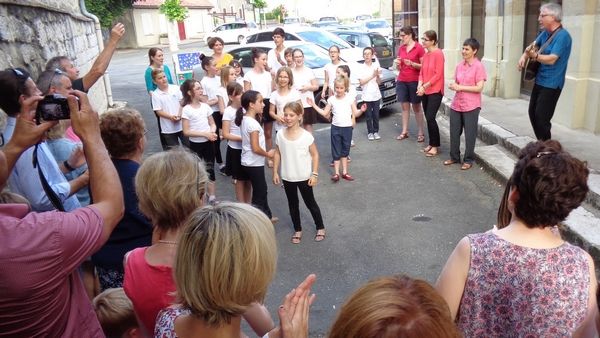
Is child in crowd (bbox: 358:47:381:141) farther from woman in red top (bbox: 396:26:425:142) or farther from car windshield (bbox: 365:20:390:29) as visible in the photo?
car windshield (bbox: 365:20:390:29)

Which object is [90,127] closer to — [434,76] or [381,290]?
[381,290]

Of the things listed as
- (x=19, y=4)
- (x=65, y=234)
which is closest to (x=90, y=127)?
(x=65, y=234)

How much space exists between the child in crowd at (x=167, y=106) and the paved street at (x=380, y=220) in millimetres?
989

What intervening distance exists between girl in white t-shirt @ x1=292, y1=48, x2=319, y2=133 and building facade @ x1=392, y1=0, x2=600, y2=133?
390cm

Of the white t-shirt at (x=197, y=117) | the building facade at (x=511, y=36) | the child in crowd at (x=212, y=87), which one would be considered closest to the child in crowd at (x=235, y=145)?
the white t-shirt at (x=197, y=117)

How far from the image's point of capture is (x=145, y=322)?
2.09 meters

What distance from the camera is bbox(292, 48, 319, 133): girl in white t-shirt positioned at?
7.39 meters

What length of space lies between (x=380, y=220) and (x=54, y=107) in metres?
3.83

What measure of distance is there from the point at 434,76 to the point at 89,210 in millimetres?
6209

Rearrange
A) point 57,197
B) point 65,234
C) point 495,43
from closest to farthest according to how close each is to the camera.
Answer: point 65,234 < point 57,197 < point 495,43

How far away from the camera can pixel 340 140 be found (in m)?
6.56

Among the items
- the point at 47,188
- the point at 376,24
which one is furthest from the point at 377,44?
the point at 47,188

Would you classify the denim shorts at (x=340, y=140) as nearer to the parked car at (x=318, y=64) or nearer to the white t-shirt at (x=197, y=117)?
the white t-shirt at (x=197, y=117)

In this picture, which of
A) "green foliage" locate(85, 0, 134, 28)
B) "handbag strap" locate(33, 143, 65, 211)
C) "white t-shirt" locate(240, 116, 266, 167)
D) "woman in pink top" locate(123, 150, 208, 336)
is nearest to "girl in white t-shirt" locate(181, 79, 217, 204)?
"white t-shirt" locate(240, 116, 266, 167)
